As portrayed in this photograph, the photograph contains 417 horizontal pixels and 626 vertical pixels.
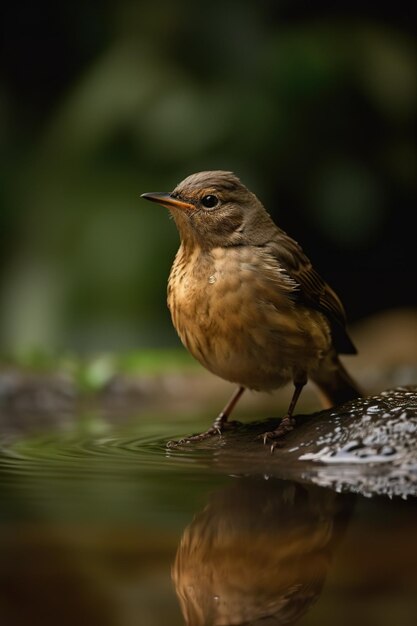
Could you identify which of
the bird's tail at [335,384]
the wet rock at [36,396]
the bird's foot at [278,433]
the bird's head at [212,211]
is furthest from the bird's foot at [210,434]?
the wet rock at [36,396]

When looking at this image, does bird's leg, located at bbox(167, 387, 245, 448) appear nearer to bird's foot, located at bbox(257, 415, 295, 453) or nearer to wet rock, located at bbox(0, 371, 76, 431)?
bird's foot, located at bbox(257, 415, 295, 453)

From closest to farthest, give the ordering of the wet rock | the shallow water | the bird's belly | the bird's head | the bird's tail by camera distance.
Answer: the shallow water
the bird's belly
the bird's head
the bird's tail
the wet rock

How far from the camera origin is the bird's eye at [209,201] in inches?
139

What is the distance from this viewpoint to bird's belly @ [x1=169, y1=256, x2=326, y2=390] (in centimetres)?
329

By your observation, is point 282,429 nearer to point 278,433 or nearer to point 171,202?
point 278,433

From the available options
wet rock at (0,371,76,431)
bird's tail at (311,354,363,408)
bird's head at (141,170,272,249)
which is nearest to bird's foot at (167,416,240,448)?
bird's tail at (311,354,363,408)

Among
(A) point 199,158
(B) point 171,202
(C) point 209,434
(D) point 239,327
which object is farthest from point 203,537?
(A) point 199,158

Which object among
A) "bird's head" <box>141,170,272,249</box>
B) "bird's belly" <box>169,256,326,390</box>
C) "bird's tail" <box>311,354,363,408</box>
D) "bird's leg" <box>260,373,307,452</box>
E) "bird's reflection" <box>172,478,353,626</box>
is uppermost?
"bird's head" <box>141,170,272,249</box>

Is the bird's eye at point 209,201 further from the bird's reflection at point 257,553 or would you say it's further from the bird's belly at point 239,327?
the bird's reflection at point 257,553

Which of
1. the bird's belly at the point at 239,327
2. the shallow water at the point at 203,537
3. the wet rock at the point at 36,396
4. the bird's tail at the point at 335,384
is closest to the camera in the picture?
the shallow water at the point at 203,537

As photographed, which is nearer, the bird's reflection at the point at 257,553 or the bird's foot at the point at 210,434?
the bird's reflection at the point at 257,553

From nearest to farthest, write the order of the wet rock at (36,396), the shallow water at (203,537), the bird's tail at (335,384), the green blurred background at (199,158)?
the shallow water at (203,537) < the bird's tail at (335,384) < the wet rock at (36,396) < the green blurred background at (199,158)

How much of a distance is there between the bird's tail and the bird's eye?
85 centimetres

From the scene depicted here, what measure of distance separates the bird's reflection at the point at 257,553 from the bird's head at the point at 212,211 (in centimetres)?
101
